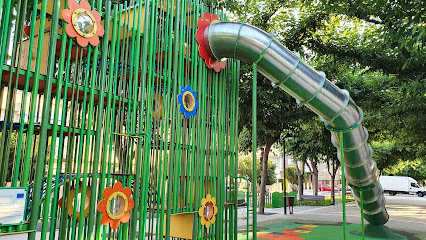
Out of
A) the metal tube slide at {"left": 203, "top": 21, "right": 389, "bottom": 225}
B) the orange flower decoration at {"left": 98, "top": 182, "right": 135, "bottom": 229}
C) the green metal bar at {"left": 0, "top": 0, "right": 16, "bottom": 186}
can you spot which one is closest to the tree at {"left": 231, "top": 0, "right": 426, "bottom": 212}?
the metal tube slide at {"left": 203, "top": 21, "right": 389, "bottom": 225}

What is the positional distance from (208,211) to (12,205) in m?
3.39

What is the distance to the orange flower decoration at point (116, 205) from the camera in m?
4.44

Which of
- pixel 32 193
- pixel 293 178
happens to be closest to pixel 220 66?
pixel 32 193

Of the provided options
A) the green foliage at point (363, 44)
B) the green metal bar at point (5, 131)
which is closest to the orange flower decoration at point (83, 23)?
the green metal bar at point (5, 131)

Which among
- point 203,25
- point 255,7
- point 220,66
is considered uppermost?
point 255,7

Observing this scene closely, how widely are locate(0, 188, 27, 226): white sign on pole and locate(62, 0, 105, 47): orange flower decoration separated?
74.2 inches

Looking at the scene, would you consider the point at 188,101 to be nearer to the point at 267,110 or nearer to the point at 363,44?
the point at 363,44

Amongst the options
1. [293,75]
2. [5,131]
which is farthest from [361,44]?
[5,131]

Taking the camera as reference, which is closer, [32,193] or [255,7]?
[32,193]

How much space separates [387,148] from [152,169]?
2927 centimetres

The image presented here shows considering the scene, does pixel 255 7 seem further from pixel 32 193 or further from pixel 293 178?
pixel 293 178

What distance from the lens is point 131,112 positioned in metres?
5.41

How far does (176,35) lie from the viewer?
5793 mm

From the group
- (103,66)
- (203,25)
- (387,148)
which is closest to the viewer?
(103,66)
